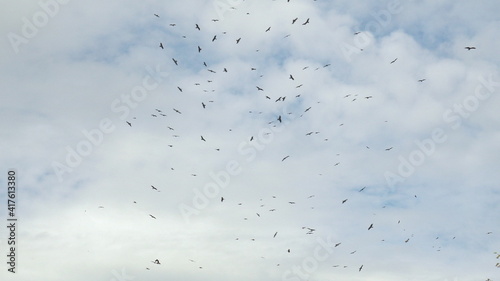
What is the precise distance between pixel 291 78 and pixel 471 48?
14.2 m

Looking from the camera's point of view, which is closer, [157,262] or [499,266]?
[157,262]

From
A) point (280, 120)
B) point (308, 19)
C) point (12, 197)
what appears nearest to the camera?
point (308, 19)

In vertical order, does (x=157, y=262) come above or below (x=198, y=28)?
below

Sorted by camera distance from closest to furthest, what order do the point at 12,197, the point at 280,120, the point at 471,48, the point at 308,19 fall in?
the point at 471,48 → the point at 308,19 → the point at 280,120 → the point at 12,197

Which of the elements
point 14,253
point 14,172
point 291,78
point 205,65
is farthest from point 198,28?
point 14,253

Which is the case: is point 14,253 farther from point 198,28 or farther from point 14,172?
point 198,28

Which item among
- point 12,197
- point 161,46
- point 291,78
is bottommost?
point 12,197

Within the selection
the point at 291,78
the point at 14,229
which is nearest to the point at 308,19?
the point at 291,78

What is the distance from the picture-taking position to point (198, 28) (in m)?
41.6

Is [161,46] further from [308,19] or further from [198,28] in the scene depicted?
[308,19]

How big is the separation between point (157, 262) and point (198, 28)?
20.1m

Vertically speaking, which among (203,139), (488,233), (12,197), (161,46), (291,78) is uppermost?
(161,46)

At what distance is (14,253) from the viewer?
50.5m

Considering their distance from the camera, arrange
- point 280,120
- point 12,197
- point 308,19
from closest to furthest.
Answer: point 308,19, point 280,120, point 12,197
